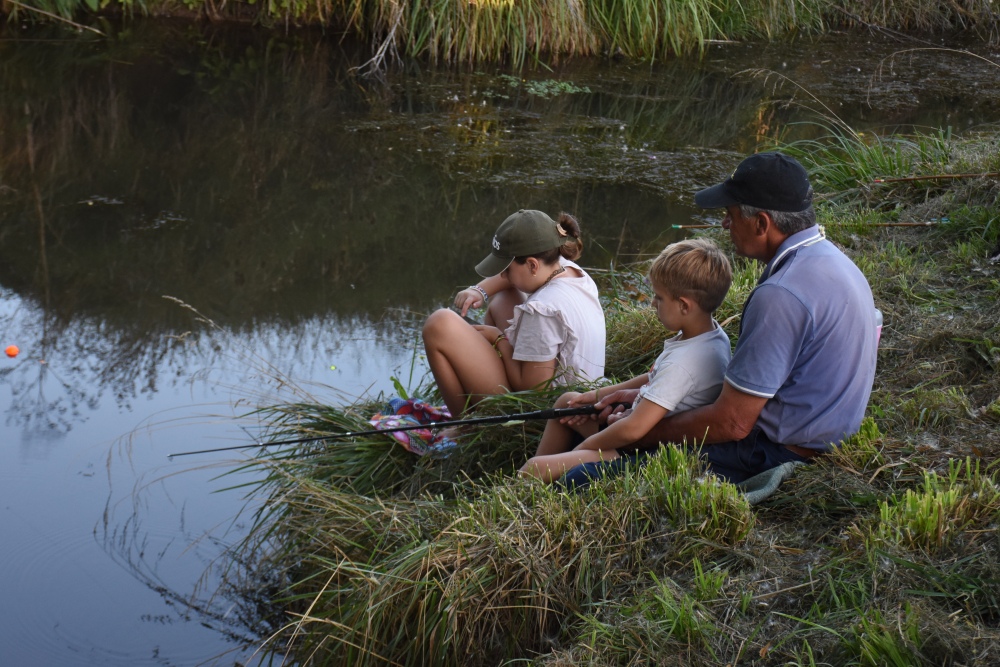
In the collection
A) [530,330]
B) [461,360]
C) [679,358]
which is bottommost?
[461,360]

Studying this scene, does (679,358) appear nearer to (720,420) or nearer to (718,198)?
(720,420)

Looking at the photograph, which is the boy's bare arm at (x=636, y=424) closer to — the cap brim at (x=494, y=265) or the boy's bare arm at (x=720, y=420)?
the boy's bare arm at (x=720, y=420)

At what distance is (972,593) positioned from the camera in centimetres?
209

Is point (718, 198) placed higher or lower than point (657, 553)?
higher

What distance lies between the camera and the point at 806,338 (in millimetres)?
2561

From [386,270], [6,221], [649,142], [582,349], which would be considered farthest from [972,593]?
[649,142]

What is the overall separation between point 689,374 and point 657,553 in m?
0.55

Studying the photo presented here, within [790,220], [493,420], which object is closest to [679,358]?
[790,220]

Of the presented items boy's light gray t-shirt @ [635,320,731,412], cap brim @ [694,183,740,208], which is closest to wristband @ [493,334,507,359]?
boy's light gray t-shirt @ [635,320,731,412]

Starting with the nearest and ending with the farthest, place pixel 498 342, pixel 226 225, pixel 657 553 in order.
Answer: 1. pixel 657 553
2. pixel 498 342
3. pixel 226 225

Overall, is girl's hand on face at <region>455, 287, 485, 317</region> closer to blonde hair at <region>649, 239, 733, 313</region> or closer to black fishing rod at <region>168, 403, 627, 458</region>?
black fishing rod at <region>168, 403, 627, 458</region>

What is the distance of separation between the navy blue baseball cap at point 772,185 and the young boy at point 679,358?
0.19 meters

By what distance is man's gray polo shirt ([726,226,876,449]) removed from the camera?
8.29 ft

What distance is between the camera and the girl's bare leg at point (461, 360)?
343cm
